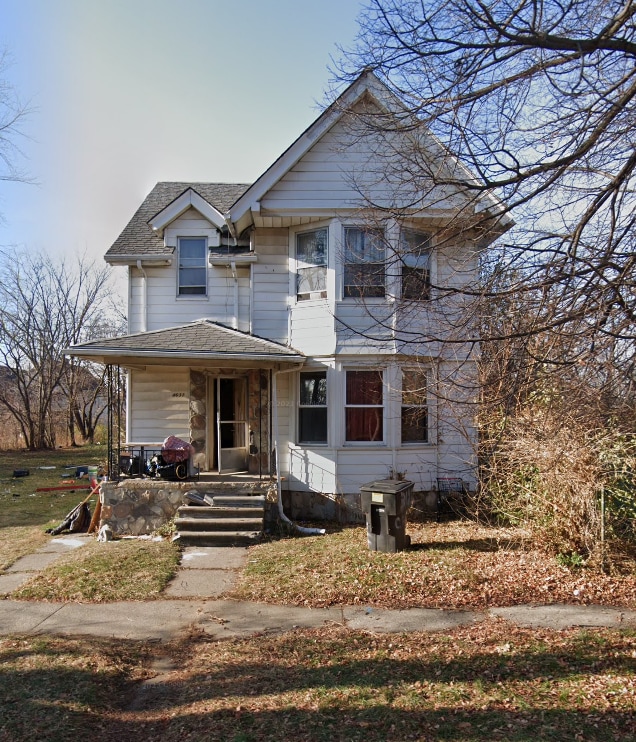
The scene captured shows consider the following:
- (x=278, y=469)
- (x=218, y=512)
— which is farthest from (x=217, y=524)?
(x=278, y=469)

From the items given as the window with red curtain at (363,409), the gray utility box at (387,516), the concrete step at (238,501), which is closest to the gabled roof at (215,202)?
the window with red curtain at (363,409)

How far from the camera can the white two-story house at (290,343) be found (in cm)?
1185

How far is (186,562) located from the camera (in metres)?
9.22

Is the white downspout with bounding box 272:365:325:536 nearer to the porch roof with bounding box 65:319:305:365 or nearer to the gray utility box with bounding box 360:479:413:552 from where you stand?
the porch roof with bounding box 65:319:305:365

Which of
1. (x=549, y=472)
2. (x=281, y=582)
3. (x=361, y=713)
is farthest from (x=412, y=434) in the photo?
(x=361, y=713)

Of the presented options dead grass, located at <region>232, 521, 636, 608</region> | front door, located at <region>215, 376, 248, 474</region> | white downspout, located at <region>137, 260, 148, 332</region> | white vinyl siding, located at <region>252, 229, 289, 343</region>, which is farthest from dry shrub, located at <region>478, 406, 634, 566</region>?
white downspout, located at <region>137, 260, 148, 332</region>

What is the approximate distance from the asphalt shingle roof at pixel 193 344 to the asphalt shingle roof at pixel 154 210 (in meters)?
2.13

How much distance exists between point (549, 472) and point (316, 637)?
3.99 m

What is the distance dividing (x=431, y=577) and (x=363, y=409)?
4.76m

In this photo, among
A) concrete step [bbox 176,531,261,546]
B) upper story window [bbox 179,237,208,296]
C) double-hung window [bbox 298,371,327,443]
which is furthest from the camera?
upper story window [bbox 179,237,208,296]

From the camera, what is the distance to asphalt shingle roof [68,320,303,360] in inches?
432

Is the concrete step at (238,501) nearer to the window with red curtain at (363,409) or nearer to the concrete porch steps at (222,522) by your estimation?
the concrete porch steps at (222,522)

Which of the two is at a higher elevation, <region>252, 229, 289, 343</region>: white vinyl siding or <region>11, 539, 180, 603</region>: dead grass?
<region>252, 229, 289, 343</region>: white vinyl siding

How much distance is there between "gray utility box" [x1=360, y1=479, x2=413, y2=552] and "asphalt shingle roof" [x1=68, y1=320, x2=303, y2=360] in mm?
3433
